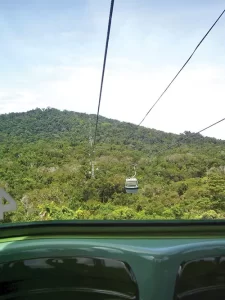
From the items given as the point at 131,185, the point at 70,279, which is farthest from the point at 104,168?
the point at 70,279

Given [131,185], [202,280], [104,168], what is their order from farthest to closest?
[104,168] → [131,185] → [202,280]

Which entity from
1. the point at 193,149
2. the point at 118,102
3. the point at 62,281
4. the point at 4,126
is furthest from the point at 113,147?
the point at 62,281

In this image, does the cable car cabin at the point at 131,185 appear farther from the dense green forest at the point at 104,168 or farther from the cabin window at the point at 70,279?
the cabin window at the point at 70,279

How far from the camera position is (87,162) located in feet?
38.1

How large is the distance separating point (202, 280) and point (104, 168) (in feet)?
32.9

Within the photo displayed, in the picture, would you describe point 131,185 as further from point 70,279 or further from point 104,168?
point 70,279

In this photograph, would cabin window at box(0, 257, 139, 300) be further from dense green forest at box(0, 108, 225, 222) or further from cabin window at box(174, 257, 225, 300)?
dense green forest at box(0, 108, 225, 222)

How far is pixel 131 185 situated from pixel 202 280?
7.90 m

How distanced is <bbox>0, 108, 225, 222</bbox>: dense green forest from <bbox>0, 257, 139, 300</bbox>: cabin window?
5.65 m

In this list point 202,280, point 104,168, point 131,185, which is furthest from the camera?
point 104,168

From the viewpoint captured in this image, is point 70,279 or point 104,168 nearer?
point 70,279

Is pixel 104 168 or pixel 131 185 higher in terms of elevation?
pixel 104 168

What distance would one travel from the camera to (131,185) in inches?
367

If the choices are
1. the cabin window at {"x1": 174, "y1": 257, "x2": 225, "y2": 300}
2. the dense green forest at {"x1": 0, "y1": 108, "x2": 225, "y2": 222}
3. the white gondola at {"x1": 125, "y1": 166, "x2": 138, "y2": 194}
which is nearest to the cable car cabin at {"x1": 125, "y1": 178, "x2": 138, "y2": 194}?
the white gondola at {"x1": 125, "y1": 166, "x2": 138, "y2": 194}
